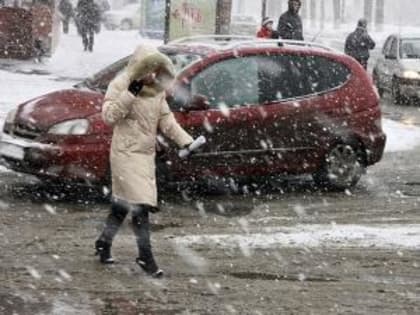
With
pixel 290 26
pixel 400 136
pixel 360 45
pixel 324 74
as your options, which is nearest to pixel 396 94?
pixel 360 45

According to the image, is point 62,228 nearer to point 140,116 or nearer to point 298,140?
point 140,116

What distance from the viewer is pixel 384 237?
8.56 meters

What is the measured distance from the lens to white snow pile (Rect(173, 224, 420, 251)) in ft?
26.9

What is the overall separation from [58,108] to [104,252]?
8.66ft

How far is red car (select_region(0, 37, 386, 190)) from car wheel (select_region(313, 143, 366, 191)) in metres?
0.01

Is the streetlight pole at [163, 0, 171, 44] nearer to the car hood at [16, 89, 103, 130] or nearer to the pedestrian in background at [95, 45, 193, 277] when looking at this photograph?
the car hood at [16, 89, 103, 130]

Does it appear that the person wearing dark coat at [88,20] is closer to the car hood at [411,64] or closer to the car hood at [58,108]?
the car hood at [411,64]

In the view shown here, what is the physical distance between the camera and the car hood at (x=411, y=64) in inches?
858

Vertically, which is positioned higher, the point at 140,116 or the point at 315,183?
the point at 140,116

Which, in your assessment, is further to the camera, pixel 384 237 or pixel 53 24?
pixel 53 24

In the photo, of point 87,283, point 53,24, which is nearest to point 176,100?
point 87,283

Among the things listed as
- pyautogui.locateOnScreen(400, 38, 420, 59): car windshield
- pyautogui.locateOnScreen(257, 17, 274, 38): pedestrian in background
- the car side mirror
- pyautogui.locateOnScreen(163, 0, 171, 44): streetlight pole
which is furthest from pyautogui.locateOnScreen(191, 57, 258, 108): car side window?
pyautogui.locateOnScreen(400, 38, 420, 59): car windshield

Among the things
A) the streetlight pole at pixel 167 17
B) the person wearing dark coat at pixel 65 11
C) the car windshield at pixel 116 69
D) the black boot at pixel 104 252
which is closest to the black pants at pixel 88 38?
the person wearing dark coat at pixel 65 11

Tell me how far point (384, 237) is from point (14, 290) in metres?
3.50
